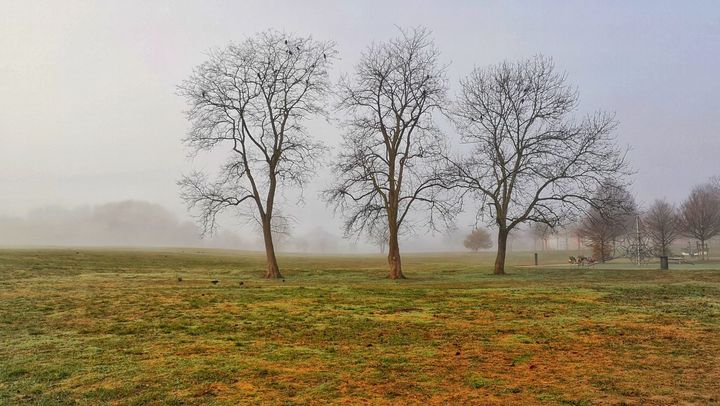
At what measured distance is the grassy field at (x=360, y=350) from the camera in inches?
257

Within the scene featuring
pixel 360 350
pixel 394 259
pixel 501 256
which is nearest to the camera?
pixel 360 350

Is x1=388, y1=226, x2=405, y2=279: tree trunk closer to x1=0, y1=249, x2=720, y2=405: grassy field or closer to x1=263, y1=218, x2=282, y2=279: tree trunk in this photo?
x1=263, y1=218, x2=282, y2=279: tree trunk

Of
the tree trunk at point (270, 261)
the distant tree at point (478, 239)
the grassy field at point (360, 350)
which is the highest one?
the distant tree at point (478, 239)

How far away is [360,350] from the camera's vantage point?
29.9ft

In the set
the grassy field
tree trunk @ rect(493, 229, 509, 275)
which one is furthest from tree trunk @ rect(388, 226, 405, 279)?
the grassy field

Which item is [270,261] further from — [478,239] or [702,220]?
[478,239]

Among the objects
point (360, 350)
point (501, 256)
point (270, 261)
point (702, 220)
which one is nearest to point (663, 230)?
point (702, 220)

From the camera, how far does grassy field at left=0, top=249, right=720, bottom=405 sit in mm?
6516

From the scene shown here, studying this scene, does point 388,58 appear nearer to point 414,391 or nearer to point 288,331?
point 288,331

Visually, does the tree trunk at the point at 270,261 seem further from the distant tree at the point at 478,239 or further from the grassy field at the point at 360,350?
the distant tree at the point at 478,239

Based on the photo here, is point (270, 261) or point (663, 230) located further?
point (663, 230)

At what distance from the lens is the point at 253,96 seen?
32312 millimetres

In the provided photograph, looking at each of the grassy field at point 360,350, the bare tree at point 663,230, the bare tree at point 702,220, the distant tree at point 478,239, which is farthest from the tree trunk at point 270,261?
the distant tree at point 478,239

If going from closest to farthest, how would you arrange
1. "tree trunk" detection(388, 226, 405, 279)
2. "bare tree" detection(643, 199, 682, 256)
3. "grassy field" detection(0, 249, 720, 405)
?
"grassy field" detection(0, 249, 720, 405), "tree trunk" detection(388, 226, 405, 279), "bare tree" detection(643, 199, 682, 256)
